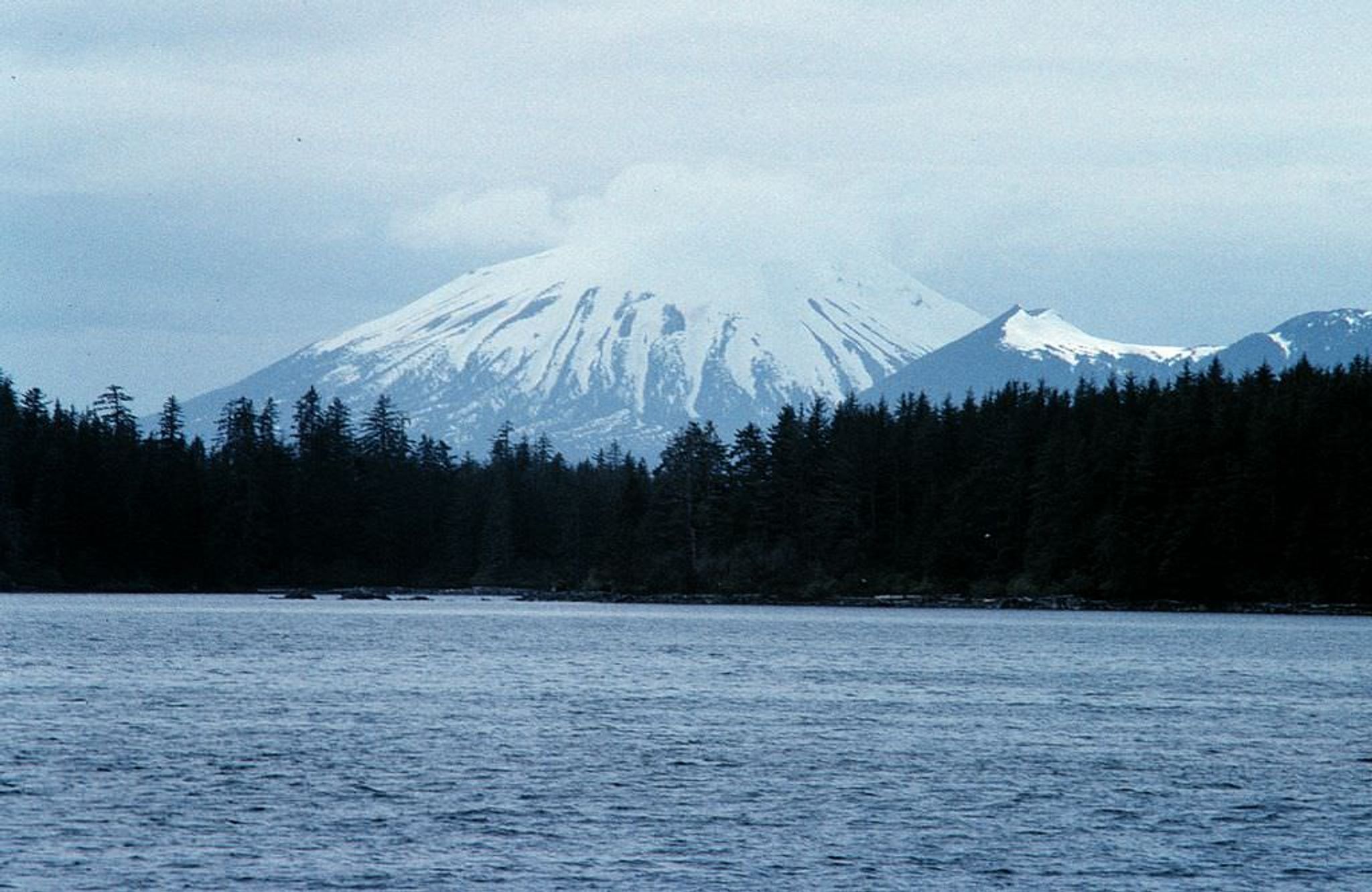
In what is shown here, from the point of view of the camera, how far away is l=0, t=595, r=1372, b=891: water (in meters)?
31.2

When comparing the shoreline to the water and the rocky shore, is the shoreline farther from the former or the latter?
the water

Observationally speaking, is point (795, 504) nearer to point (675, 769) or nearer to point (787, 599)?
point (787, 599)

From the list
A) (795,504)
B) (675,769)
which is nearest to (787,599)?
(795,504)

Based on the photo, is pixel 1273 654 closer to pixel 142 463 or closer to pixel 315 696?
pixel 315 696

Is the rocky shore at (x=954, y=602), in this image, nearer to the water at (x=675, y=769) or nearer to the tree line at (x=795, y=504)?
the tree line at (x=795, y=504)

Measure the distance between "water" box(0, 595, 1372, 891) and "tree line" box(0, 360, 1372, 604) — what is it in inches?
1623

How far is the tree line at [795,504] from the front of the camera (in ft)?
407

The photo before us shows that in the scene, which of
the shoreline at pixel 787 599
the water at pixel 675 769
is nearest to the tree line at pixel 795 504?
the shoreline at pixel 787 599

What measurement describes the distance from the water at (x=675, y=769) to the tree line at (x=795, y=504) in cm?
4123

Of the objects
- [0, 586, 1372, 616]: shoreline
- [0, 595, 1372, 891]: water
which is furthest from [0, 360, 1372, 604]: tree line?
[0, 595, 1372, 891]: water

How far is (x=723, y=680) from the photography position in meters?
67.3

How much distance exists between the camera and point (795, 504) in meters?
153

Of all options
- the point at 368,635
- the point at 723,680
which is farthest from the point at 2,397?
the point at 723,680

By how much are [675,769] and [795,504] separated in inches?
4372
